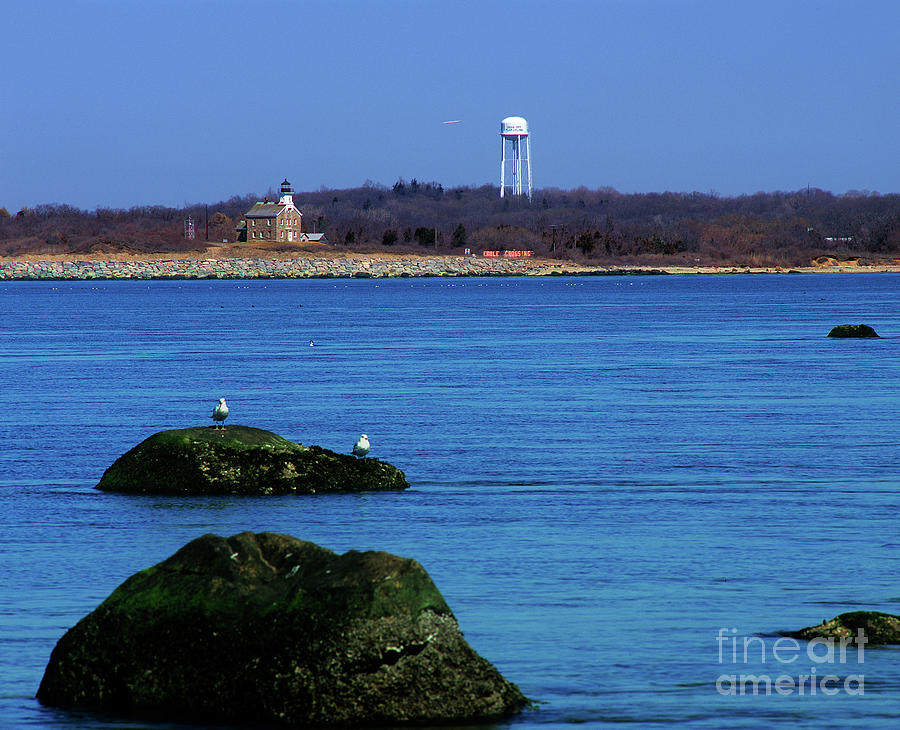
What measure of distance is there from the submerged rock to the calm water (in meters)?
0.37

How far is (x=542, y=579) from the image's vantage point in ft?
53.8

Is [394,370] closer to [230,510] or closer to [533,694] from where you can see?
[230,510]

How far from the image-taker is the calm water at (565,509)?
42.1ft

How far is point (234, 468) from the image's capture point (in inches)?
862

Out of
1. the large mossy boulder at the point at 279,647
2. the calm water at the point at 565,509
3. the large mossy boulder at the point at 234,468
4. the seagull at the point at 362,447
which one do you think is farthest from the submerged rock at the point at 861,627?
the seagull at the point at 362,447

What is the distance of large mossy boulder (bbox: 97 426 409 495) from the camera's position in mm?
21844

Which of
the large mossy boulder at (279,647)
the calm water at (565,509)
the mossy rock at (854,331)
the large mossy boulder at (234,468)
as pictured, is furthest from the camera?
the mossy rock at (854,331)

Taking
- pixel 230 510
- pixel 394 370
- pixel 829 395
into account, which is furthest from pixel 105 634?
pixel 394 370

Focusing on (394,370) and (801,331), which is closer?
(394,370)

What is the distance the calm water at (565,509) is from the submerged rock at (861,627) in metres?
0.37

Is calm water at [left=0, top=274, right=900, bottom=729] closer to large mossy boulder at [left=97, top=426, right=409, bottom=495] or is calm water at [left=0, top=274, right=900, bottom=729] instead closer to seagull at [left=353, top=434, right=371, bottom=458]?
large mossy boulder at [left=97, top=426, right=409, bottom=495]

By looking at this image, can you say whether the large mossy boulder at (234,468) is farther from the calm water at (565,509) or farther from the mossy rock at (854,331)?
the mossy rock at (854,331)

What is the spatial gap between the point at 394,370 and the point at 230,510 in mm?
30676

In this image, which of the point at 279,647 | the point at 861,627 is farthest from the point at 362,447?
the point at 279,647
